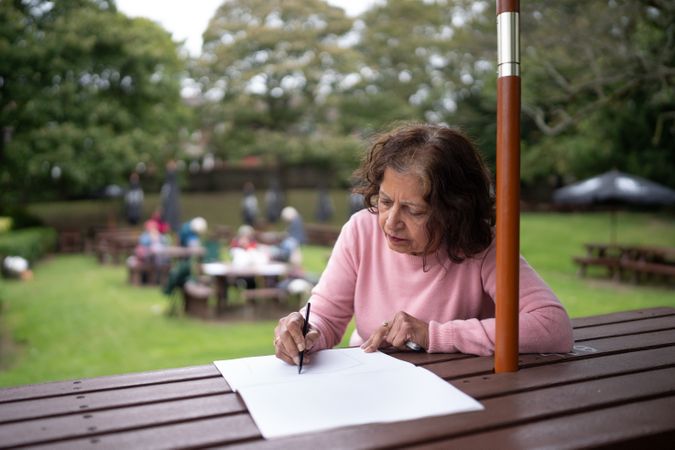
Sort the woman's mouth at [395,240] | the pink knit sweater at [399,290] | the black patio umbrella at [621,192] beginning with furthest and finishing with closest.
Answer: the black patio umbrella at [621,192], the woman's mouth at [395,240], the pink knit sweater at [399,290]

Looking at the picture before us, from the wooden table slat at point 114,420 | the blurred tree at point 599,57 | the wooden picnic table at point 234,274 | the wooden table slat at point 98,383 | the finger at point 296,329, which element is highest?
the blurred tree at point 599,57

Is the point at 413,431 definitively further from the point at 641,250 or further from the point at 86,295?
the point at 641,250

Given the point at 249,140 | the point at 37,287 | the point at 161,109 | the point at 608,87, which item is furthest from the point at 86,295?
the point at 249,140

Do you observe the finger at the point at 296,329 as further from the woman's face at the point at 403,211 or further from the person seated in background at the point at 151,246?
the person seated in background at the point at 151,246

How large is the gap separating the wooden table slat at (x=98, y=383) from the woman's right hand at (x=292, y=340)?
0.53ft

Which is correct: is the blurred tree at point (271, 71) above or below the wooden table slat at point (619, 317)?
above

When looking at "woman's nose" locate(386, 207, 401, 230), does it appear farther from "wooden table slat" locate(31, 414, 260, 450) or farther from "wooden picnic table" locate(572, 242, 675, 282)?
"wooden picnic table" locate(572, 242, 675, 282)

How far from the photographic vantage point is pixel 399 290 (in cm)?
178

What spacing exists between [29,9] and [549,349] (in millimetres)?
15114

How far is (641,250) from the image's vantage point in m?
10.7

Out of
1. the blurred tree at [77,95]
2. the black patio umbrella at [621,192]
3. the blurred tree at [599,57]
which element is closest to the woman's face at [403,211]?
the blurred tree at [599,57]

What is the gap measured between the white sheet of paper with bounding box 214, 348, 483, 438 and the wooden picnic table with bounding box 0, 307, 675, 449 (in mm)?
25

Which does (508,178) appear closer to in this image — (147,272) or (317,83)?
(147,272)

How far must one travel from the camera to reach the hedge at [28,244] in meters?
11.6
